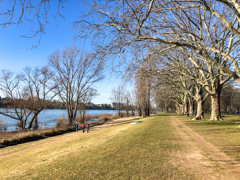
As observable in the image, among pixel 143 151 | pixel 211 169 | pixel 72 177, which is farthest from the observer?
pixel 143 151

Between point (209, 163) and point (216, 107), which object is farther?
point (216, 107)

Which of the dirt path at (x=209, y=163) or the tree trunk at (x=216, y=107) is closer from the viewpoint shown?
the dirt path at (x=209, y=163)

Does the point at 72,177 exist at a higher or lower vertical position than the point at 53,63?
lower

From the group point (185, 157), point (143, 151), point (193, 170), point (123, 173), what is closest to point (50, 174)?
point (123, 173)

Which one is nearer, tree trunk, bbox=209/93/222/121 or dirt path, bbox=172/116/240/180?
dirt path, bbox=172/116/240/180

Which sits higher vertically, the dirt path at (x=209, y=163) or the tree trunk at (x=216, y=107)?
the tree trunk at (x=216, y=107)

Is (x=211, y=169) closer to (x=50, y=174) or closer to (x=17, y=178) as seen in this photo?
Answer: (x=50, y=174)

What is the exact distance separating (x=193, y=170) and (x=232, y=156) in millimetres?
2122

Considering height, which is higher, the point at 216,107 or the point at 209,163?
the point at 216,107

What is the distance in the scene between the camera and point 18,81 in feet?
84.2

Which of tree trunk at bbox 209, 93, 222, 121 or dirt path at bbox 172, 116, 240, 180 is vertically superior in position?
tree trunk at bbox 209, 93, 222, 121

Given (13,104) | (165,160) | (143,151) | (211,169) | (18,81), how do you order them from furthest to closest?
(18,81), (13,104), (143,151), (165,160), (211,169)

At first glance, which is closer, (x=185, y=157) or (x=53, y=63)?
(x=185, y=157)

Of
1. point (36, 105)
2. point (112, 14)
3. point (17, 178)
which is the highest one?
point (112, 14)
